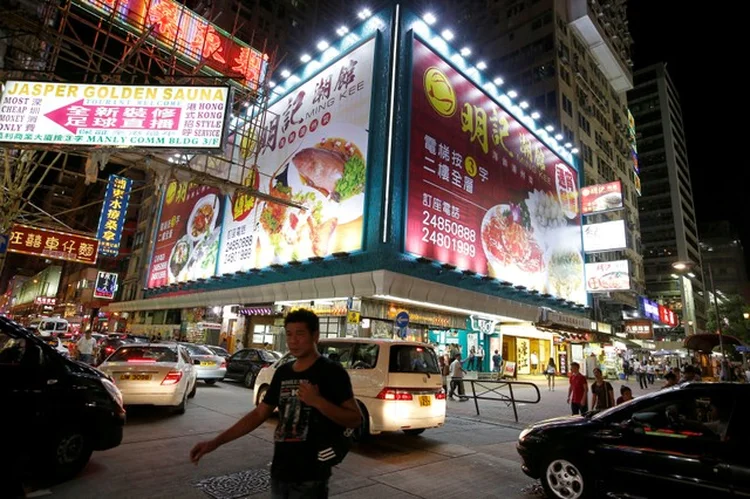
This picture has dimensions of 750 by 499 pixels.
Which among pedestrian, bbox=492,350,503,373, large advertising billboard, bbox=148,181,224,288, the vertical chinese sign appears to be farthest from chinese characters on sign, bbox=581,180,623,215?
the vertical chinese sign

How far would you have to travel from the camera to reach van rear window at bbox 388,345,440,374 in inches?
301

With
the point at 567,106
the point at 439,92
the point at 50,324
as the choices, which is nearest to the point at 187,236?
the point at 50,324

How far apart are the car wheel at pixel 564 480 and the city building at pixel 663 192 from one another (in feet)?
274

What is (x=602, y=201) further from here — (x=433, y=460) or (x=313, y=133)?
(x=433, y=460)

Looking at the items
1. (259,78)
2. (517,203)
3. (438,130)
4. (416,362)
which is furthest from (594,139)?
(416,362)

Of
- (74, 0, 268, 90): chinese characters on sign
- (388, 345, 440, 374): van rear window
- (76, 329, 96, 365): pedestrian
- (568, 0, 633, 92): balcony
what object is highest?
(568, 0, 633, 92): balcony

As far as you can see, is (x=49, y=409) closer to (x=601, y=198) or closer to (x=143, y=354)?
(x=143, y=354)

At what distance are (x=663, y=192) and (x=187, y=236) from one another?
8842 cm

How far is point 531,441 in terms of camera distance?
18.7ft

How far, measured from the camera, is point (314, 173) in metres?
20.1

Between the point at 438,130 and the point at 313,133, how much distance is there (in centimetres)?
611

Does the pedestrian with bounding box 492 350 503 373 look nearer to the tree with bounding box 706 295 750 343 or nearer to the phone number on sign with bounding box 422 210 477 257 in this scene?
the phone number on sign with bounding box 422 210 477 257

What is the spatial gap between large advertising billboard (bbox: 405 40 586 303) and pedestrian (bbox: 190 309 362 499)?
14.7 m

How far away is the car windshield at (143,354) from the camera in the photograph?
9438mm
